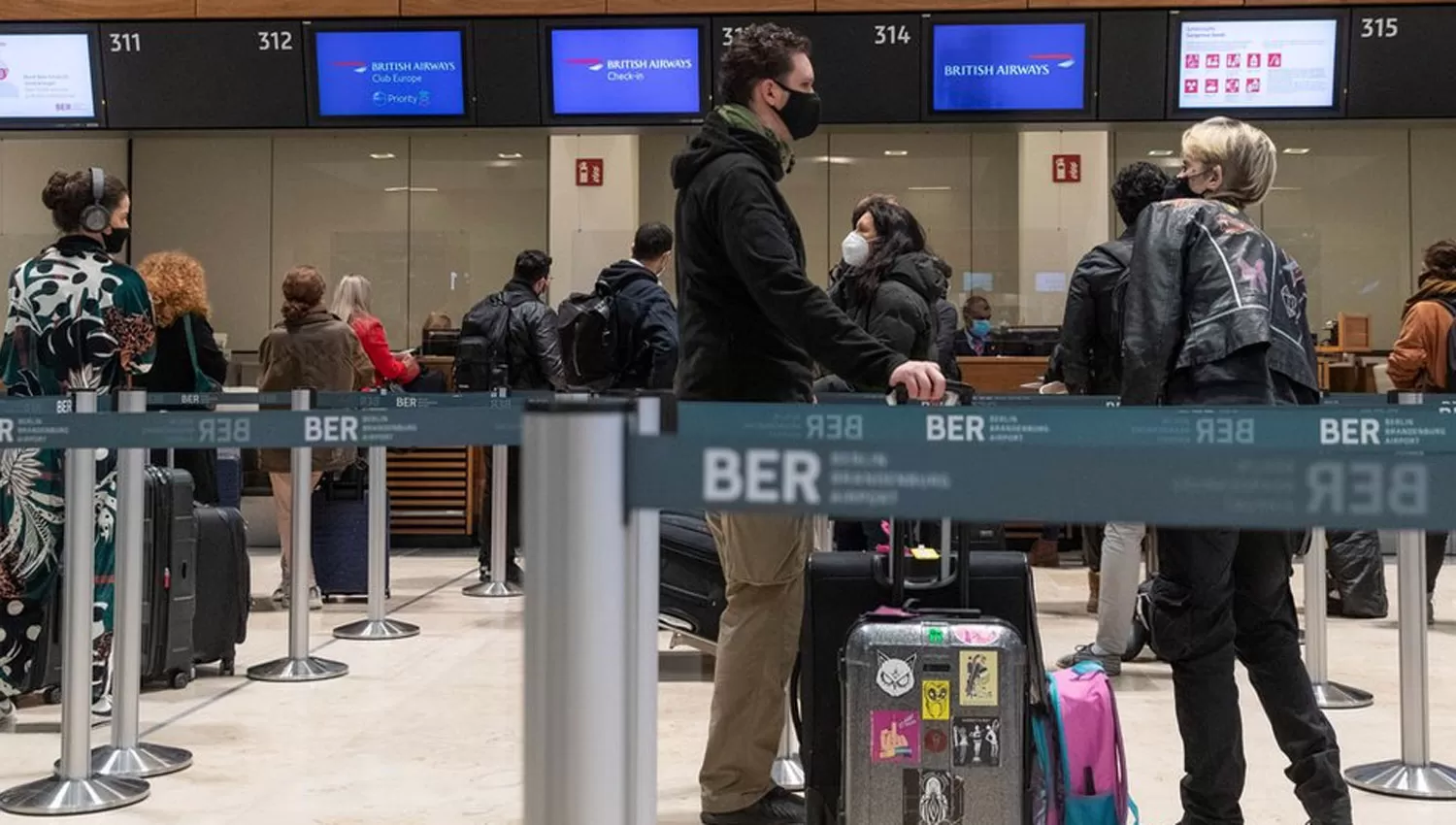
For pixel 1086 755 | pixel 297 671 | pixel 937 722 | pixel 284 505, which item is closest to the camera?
pixel 937 722

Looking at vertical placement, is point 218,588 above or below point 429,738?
above

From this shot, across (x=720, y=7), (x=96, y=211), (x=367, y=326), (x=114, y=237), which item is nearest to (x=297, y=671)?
(x=114, y=237)

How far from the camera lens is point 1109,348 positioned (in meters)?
5.61

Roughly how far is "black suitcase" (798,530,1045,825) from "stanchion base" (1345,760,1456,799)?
1.41 m

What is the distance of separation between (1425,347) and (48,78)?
23.3 ft

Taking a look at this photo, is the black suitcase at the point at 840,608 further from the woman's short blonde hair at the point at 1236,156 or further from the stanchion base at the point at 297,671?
the stanchion base at the point at 297,671

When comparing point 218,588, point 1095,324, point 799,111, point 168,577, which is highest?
point 799,111

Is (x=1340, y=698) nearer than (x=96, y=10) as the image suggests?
Yes

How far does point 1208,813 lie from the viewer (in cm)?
299

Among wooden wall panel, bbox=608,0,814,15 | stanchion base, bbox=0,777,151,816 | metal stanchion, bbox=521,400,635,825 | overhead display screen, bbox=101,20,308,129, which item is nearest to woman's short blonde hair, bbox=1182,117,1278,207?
metal stanchion, bbox=521,400,635,825

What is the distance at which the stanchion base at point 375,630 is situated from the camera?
6156 millimetres

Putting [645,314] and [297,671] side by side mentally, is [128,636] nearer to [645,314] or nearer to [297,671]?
[297,671]

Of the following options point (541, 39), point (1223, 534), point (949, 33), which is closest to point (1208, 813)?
point (1223, 534)

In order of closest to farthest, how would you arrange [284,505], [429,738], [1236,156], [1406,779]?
1. [1236,156]
2. [1406,779]
3. [429,738]
4. [284,505]
